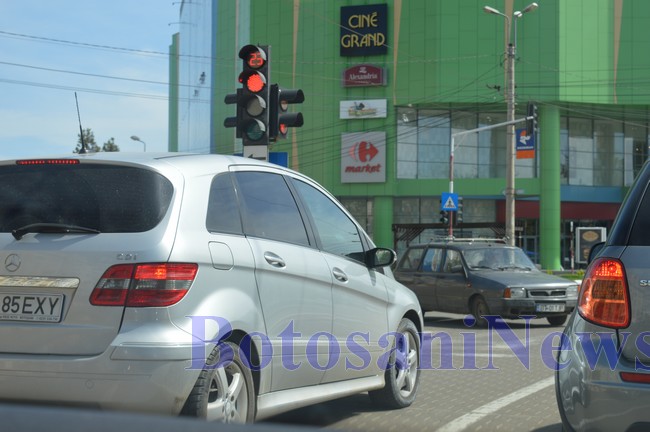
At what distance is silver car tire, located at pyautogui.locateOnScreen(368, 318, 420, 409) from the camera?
6.68 metres

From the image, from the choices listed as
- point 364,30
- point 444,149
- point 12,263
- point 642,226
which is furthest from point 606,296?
point 364,30

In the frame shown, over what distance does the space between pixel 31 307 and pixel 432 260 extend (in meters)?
12.8

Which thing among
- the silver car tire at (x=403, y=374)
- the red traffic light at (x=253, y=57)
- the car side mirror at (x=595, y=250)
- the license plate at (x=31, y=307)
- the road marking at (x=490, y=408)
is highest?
the red traffic light at (x=253, y=57)

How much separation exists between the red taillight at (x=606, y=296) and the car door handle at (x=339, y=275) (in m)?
2.07

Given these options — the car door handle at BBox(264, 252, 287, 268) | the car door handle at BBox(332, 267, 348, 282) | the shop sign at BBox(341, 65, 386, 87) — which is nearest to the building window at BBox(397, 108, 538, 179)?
→ the shop sign at BBox(341, 65, 386, 87)

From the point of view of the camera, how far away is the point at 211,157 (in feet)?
17.3

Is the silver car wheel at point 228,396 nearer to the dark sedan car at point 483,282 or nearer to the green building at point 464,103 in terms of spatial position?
the dark sedan car at point 483,282

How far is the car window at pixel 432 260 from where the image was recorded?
54.2 ft

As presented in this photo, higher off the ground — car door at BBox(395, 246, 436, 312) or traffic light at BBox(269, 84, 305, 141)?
traffic light at BBox(269, 84, 305, 141)

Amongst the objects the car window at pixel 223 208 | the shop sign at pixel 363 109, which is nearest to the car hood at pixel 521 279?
the car window at pixel 223 208

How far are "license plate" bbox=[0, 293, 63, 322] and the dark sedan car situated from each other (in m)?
11.3

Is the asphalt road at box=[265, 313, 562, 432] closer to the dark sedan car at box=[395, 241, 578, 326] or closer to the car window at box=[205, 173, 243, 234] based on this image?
the car window at box=[205, 173, 243, 234]

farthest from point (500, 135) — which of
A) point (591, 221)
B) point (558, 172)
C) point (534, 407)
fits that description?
point (534, 407)

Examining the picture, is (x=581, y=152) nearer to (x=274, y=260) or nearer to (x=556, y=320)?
(x=556, y=320)
